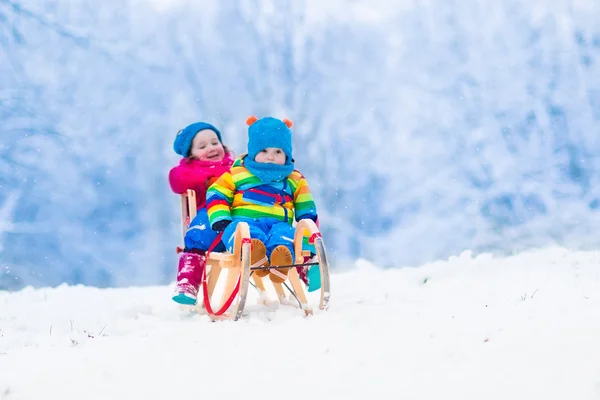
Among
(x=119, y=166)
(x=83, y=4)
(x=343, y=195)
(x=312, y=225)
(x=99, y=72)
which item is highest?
(x=83, y=4)

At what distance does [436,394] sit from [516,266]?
10.3 ft

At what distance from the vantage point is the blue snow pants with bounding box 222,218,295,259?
3.21 m

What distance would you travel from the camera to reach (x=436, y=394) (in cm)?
189

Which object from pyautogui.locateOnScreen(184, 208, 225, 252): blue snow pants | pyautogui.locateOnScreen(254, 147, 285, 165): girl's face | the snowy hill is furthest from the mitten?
the snowy hill

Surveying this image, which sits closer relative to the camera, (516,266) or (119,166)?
(516,266)

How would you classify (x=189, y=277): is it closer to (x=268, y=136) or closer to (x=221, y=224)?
(x=221, y=224)

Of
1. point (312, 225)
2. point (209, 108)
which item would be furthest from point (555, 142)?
point (312, 225)

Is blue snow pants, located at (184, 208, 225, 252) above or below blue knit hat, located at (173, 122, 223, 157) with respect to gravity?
below

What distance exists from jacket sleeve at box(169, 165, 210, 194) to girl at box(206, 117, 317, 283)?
14.4 inches

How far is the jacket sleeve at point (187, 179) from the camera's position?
3754mm

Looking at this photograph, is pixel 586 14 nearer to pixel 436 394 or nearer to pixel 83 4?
pixel 83 4

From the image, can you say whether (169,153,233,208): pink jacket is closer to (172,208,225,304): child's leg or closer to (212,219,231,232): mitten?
(172,208,225,304): child's leg

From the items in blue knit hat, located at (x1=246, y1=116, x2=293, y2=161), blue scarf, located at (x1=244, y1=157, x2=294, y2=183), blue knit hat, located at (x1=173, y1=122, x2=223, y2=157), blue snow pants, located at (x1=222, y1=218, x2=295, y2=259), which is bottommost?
blue snow pants, located at (x1=222, y1=218, x2=295, y2=259)

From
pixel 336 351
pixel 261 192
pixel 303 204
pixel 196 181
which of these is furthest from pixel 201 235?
pixel 336 351
